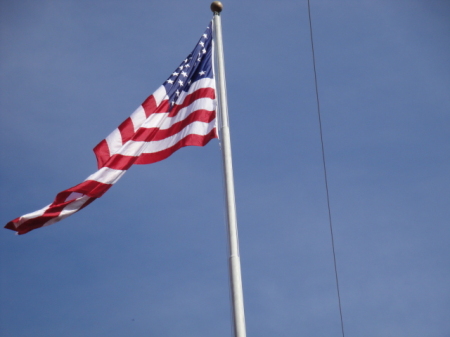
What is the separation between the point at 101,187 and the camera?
52.4 ft

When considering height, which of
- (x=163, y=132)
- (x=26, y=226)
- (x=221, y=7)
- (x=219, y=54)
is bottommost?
(x=26, y=226)

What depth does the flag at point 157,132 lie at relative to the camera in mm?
15773

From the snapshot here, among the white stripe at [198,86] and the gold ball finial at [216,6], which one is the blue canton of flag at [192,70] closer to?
the white stripe at [198,86]

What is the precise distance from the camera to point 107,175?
53.0 ft

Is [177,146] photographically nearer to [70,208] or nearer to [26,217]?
[70,208]

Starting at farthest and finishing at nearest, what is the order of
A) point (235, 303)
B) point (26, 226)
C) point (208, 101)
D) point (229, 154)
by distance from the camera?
point (208, 101)
point (26, 226)
point (229, 154)
point (235, 303)

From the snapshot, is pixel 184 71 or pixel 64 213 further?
pixel 184 71

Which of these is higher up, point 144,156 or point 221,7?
point 221,7

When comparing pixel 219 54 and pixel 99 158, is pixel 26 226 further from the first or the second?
pixel 219 54

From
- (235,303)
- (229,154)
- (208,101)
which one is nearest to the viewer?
(235,303)

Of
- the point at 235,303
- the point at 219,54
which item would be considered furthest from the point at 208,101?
the point at 235,303

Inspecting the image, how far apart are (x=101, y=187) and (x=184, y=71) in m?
4.13

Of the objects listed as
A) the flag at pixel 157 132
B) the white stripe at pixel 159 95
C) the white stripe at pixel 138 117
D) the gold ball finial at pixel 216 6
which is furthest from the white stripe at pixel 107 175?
the gold ball finial at pixel 216 6

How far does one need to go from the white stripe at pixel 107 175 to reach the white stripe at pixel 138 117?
1.46 m
